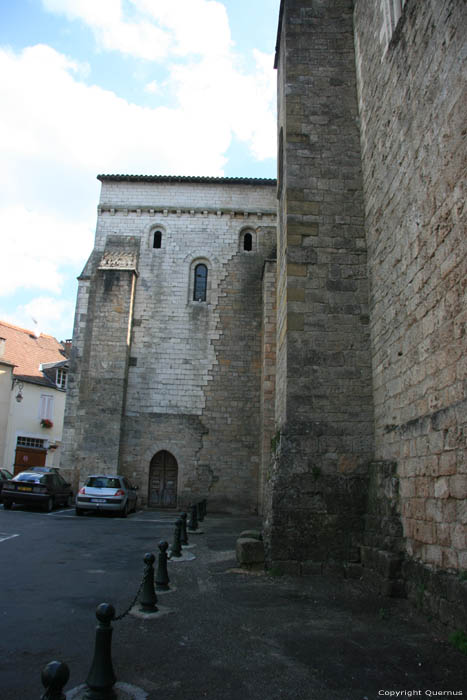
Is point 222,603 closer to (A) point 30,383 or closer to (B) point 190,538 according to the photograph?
(B) point 190,538

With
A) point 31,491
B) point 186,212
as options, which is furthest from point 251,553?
point 186,212

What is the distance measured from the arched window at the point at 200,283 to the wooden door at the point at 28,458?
1470cm

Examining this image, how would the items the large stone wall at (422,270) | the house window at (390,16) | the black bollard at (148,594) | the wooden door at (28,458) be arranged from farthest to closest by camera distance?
the wooden door at (28,458)
the house window at (390,16)
the black bollard at (148,594)
the large stone wall at (422,270)

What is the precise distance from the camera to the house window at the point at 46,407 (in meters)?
28.4

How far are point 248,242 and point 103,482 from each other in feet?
34.6

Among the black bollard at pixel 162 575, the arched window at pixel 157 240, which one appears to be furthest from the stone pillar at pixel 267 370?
the black bollard at pixel 162 575

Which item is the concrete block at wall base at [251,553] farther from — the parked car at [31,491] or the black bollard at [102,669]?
the parked car at [31,491]

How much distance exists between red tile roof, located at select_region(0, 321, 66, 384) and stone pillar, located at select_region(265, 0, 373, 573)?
2302 centimetres

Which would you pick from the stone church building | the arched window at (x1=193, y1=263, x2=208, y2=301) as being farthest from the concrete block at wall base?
the arched window at (x1=193, y1=263, x2=208, y2=301)

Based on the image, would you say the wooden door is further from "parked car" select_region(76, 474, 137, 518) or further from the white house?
"parked car" select_region(76, 474, 137, 518)

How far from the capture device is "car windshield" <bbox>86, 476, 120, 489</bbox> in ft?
48.1

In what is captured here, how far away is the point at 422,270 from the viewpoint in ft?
18.2

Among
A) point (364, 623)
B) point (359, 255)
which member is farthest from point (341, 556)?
point (359, 255)

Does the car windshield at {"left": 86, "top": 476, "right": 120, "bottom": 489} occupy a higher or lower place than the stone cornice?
lower
